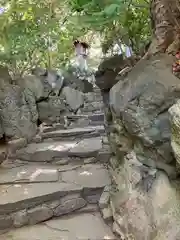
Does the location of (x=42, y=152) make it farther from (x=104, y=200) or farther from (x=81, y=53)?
(x=81, y=53)

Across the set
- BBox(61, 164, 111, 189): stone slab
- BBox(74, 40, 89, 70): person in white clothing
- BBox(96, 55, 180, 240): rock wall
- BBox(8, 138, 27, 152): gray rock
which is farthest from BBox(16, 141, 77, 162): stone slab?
BBox(74, 40, 89, 70): person in white clothing

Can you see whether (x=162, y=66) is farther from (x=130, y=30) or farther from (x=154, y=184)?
(x=130, y=30)

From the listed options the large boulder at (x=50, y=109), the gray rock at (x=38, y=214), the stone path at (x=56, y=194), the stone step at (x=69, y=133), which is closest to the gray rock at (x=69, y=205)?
the stone path at (x=56, y=194)

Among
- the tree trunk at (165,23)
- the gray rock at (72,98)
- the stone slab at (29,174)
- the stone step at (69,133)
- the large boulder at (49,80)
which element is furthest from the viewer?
the gray rock at (72,98)

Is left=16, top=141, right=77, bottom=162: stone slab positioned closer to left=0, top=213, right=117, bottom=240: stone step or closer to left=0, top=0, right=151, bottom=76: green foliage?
left=0, top=213, right=117, bottom=240: stone step

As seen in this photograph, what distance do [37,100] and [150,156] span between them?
13.1ft

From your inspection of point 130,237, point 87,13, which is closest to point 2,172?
point 130,237

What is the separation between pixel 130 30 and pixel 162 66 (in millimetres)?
1347

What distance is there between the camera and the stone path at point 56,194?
2.87 m

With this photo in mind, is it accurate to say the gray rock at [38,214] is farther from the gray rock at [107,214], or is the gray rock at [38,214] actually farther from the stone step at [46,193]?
the gray rock at [107,214]

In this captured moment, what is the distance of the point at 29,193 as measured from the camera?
10.4 ft

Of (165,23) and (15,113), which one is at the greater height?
(165,23)

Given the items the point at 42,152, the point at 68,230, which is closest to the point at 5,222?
the point at 68,230

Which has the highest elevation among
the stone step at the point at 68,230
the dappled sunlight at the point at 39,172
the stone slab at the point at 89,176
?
the stone slab at the point at 89,176
